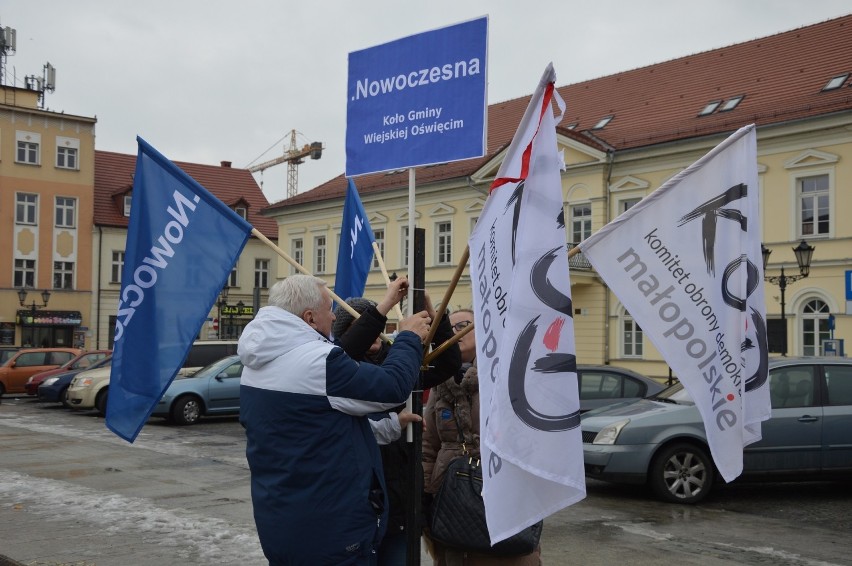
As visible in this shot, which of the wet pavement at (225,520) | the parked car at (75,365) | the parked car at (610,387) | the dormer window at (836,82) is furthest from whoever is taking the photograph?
the dormer window at (836,82)

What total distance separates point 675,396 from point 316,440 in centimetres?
815

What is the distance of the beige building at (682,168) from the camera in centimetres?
2944

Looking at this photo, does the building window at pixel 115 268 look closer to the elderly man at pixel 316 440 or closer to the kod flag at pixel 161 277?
the kod flag at pixel 161 277

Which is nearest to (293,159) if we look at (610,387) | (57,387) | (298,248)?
(298,248)

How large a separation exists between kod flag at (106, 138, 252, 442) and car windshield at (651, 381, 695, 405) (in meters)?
7.14

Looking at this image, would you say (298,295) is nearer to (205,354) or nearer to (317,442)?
(317,442)

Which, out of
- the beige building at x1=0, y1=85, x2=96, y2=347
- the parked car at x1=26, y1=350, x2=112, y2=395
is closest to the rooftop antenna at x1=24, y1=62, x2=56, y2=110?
the beige building at x1=0, y1=85, x2=96, y2=347

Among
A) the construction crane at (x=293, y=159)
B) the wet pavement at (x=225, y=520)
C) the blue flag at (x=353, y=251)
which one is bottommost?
the wet pavement at (x=225, y=520)

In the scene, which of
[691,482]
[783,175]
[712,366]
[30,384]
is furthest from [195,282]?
[783,175]

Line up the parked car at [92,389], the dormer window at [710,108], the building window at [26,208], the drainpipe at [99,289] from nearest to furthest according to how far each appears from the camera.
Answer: the parked car at [92,389]
the dormer window at [710,108]
the building window at [26,208]
the drainpipe at [99,289]

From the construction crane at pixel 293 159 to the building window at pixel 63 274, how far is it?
57.8 metres

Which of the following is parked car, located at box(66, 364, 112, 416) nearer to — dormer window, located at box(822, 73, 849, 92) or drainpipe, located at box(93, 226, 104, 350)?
dormer window, located at box(822, 73, 849, 92)

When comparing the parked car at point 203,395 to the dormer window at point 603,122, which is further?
the dormer window at point 603,122

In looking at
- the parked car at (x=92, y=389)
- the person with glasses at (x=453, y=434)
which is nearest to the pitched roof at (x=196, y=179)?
the parked car at (x=92, y=389)
